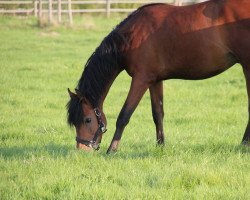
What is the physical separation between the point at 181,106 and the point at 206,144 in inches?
178

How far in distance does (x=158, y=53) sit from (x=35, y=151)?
1964 millimetres

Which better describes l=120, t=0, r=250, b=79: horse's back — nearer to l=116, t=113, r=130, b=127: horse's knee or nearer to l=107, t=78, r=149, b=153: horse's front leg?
l=107, t=78, r=149, b=153: horse's front leg

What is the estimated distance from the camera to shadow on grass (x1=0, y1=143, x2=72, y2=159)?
6.83 metres

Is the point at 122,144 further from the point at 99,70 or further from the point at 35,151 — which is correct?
the point at 35,151

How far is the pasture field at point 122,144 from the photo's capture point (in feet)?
17.3

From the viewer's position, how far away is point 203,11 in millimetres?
7238

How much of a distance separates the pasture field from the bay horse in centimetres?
49

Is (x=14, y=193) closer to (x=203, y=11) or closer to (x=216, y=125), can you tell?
(x=203, y=11)

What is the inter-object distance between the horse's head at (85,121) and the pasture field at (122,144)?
20 centimetres

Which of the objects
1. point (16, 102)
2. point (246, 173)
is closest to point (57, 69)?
point (16, 102)

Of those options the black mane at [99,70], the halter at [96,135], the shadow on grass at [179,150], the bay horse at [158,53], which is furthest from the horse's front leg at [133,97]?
the black mane at [99,70]

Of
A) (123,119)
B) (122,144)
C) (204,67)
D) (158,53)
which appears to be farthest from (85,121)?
(204,67)

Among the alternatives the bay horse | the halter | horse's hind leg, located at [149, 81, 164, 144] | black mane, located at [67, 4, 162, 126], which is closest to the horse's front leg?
the bay horse

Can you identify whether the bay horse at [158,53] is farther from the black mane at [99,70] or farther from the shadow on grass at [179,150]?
the shadow on grass at [179,150]
